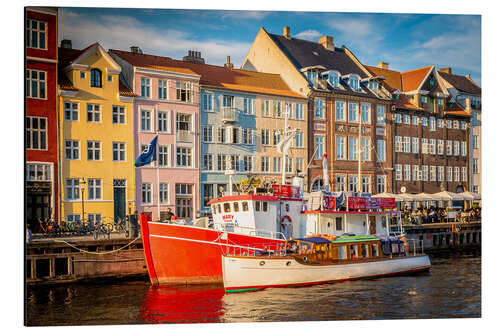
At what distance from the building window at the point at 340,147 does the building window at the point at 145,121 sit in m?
7.76

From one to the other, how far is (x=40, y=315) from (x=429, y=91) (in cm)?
2009

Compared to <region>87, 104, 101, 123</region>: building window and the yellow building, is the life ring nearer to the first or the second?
the yellow building

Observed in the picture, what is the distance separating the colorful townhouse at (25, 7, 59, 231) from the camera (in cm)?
1877

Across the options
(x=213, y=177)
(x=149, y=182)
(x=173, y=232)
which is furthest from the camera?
(x=213, y=177)

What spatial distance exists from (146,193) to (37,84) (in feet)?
18.0

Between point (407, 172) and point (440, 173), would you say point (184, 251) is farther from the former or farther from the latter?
point (407, 172)

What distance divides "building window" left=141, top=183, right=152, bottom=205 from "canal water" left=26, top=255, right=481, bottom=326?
3704mm

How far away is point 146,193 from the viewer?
2244cm

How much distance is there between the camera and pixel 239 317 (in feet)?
47.8

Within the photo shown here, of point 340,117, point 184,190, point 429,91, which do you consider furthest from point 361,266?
point 429,91

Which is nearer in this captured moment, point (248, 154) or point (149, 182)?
point (149, 182)

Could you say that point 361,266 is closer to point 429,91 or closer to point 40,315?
point 40,315

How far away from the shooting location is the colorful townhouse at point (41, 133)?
18766 mm

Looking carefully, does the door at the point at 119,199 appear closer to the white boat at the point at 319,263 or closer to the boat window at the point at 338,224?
the white boat at the point at 319,263
